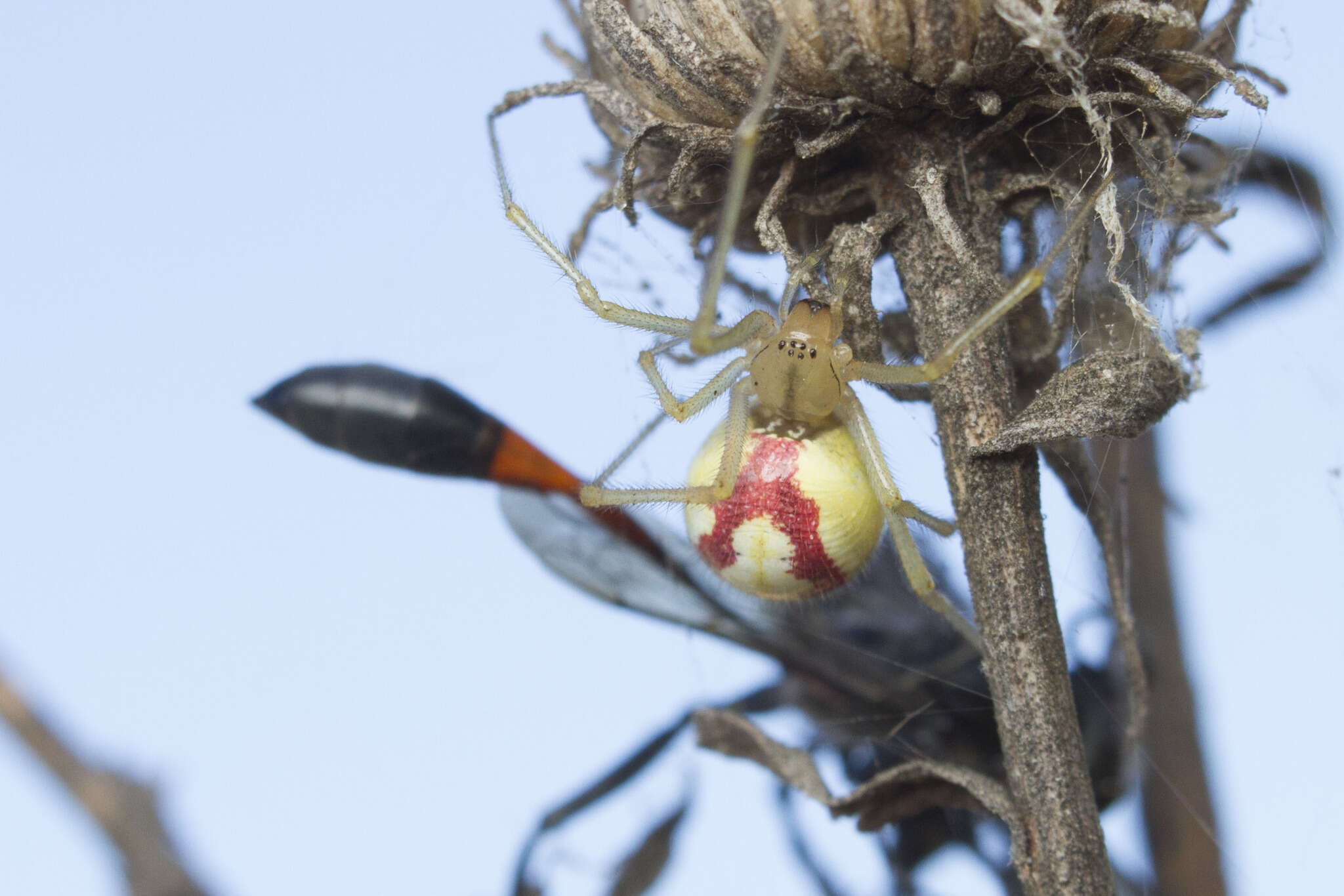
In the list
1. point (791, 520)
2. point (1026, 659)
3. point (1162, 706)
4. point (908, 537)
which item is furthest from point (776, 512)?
point (1162, 706)

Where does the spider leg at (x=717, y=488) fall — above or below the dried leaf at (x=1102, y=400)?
below

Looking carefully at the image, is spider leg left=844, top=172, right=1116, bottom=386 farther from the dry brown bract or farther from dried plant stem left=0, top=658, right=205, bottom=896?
dried plant stem left=0, top=658, right=205, bottom=896

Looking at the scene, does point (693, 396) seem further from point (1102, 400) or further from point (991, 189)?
point (1102, 400)

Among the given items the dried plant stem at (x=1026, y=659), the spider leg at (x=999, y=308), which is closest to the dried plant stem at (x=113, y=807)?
the dried plant stem at (x=1026, y=659)

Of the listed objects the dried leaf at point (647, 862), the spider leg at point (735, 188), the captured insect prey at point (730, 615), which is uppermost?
the spider leg at point (735, 188)

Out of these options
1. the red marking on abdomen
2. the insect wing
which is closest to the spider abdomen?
the red marking on abdomen

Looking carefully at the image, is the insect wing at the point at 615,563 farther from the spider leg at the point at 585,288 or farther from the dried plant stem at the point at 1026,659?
the dried plant stem at the point at 1026,659

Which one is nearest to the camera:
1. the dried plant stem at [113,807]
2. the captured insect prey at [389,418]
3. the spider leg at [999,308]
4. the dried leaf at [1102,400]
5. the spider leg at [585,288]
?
the dried plant stem at [113,807]

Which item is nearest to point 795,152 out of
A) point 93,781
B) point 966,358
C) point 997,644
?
point 966,358
